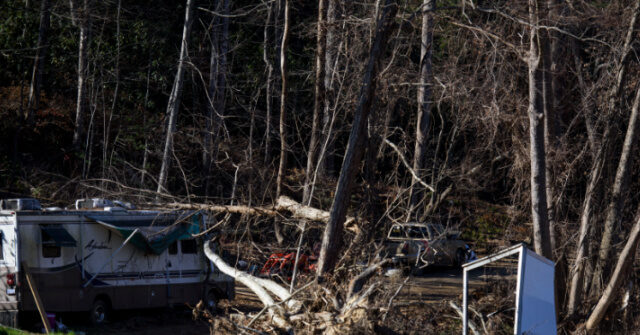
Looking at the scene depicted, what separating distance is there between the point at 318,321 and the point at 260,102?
75.1 feet

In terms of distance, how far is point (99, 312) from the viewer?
15297 mm

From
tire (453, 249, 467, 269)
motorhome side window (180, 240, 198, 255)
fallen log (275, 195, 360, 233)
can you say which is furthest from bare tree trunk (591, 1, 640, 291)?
tire (453, 249, 467, 269)

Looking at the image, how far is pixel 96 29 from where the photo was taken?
93.2 feet

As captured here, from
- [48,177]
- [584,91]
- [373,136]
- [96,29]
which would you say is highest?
[96,29]

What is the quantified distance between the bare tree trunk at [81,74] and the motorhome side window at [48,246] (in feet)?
41.8

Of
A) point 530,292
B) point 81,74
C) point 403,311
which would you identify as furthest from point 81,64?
point 530,292

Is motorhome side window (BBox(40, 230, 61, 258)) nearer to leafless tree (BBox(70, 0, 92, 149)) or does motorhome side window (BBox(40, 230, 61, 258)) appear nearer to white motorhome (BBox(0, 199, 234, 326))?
white motorhome (BBox(0, 199, 234, 326))

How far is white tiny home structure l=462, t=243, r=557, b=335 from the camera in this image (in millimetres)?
7285

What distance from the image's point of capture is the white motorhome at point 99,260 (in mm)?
14008

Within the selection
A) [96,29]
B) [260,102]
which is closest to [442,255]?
[260,102]

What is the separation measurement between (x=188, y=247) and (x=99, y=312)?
97.9 inches

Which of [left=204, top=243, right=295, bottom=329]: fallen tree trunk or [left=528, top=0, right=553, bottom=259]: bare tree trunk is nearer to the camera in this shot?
[left=204, top=243, right=295, bottom=329]: fallen tree trunk

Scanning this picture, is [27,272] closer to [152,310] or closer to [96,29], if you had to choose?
[152,310]

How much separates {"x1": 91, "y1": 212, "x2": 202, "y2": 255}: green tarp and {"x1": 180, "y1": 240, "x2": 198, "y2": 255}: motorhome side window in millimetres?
376
